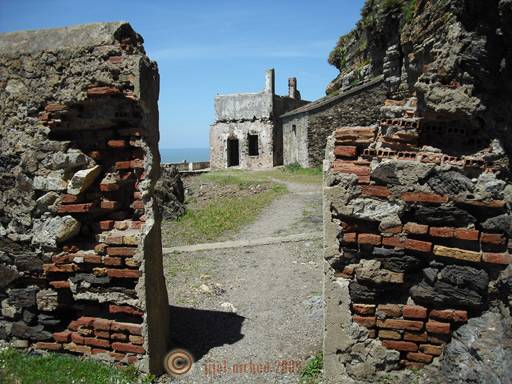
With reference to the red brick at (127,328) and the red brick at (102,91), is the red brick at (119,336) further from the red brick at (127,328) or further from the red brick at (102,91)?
the red brick at (102,91)

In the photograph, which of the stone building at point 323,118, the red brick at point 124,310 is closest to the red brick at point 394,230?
the red brick at point 124,310

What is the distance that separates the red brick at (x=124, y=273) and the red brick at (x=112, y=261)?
63 millimetres

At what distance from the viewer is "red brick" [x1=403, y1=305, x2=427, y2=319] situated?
365cm

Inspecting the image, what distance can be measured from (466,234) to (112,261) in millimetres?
3402

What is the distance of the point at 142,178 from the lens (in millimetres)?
4523

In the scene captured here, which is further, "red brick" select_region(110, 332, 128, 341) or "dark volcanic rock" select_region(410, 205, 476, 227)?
"red brick" select_region(110, 332, 128, 341)

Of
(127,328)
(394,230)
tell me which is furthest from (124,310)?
(394,230)

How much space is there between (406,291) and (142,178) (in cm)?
289

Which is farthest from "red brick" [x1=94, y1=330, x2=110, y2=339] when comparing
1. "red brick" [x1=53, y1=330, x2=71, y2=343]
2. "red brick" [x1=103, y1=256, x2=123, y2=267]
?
"red brick" [x1=103, y1=256, x2=123, y2=267]

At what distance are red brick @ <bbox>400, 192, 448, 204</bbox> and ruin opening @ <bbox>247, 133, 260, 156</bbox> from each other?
1078 inches

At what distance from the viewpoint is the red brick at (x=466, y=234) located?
343 centimetres

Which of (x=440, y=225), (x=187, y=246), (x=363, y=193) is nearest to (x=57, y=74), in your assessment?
(x=363, y=193)

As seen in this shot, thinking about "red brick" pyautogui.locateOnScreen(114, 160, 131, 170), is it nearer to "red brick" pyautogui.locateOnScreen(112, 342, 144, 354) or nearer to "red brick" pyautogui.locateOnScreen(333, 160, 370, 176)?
"red brick" pyautogui.locateOnScreen(112, 342, 144, 354)

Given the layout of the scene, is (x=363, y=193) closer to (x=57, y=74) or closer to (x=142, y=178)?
(x=142, y=178)
